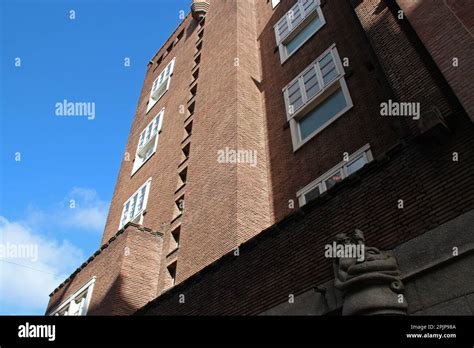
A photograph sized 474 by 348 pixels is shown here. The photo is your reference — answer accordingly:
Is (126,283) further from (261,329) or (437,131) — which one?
(437,131)

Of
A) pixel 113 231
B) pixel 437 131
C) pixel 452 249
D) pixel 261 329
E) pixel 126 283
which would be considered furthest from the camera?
pixel 113 231

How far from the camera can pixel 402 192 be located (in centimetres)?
700

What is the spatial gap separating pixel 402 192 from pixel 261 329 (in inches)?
129

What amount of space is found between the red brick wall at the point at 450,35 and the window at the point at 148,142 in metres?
16.5

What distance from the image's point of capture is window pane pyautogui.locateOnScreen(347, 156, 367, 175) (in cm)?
1078

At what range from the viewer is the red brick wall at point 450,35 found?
23.0 ft

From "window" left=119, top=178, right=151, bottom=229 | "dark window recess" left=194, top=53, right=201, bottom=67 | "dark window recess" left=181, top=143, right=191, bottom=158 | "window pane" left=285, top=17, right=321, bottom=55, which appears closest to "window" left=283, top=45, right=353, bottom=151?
"window pane" left=285, top=17, right=321, bottom=55

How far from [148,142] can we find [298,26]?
36.8 ft

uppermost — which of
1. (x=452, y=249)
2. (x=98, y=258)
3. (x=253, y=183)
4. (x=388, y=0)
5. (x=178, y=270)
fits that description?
(x=388, y=0)

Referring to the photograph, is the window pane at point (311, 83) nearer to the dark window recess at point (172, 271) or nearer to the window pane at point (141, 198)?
the dark window recess at point (172, 271)

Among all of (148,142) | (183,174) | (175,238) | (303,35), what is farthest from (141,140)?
(303,35)

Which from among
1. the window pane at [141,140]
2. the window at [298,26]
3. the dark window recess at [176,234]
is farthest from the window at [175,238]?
the window pane at [141,140]

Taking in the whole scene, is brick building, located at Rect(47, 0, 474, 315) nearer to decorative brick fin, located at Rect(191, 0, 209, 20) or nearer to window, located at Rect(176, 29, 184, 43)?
decorative brick fin, located at Rect(191, 0, 209, 20)

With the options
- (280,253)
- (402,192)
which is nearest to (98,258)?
(280,253)
